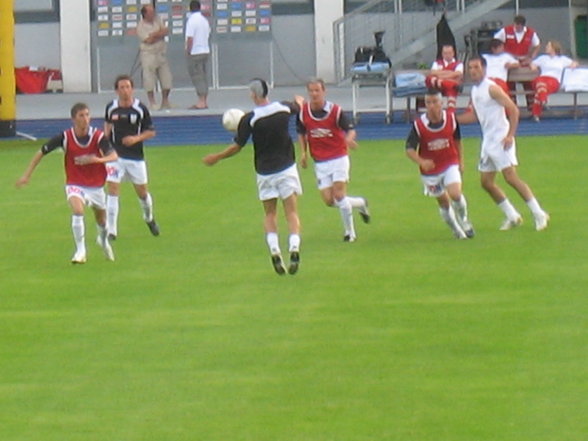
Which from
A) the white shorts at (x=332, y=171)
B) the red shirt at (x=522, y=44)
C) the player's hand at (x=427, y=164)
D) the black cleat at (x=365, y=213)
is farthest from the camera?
the red shirt at (x=522, y=44)

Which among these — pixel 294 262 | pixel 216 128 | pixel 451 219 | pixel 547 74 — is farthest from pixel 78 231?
pixel 547 74

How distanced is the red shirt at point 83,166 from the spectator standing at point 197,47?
2050 cm

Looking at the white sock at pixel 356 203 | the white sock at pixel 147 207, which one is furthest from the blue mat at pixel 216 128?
the white sock at pixel 356 203

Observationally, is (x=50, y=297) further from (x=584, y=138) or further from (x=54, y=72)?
(x=54, y=72)

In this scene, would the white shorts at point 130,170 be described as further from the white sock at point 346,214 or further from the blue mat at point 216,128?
the blue mat at point 216,128

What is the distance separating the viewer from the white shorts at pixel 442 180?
60.4 ft

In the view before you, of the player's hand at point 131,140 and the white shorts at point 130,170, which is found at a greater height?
the player's hand at point 131,140

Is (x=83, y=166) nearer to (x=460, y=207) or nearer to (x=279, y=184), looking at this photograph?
(x=279, y=184)

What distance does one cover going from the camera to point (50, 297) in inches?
612

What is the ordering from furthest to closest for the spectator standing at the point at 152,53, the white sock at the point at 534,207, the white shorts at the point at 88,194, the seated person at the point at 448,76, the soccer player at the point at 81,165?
the spectator standing at the point at 152,53
the seated person at the point at 448,76
the white sock at the point at 534,207
the white shorts at the point at 88,194
the soccer player at the point at 81,165

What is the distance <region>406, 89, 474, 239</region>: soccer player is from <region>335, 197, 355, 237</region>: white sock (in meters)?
0.93

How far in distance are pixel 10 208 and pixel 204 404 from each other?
12688 millimetres

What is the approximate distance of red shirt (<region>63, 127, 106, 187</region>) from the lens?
17203 mm

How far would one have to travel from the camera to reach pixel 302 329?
13.6 m
